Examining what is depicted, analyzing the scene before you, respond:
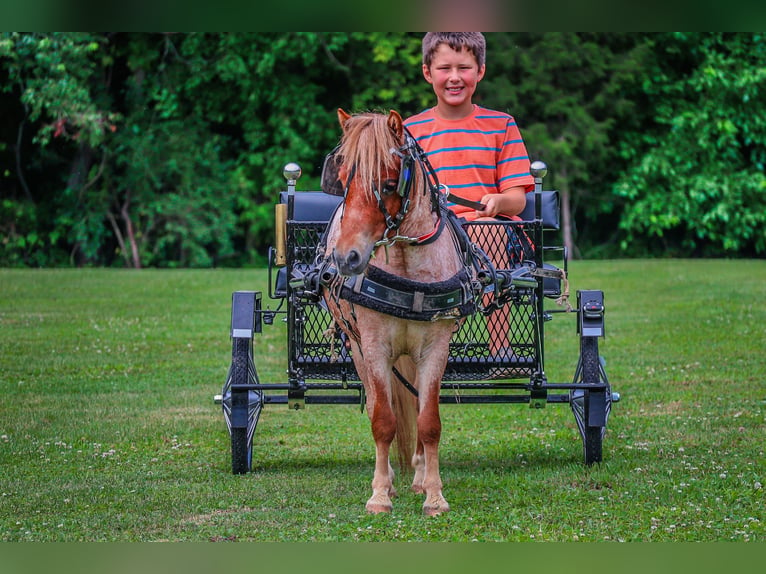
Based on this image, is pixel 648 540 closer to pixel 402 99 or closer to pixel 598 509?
pixel 598 509

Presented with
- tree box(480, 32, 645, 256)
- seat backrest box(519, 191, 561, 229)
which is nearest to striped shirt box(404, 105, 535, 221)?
seat backrest box(519, 191, 561, 229)

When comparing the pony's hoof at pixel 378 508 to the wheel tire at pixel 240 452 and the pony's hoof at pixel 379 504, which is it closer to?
the pony's hoof at pixel 379 504

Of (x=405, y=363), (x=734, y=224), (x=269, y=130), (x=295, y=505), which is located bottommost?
(x=295, y=505)

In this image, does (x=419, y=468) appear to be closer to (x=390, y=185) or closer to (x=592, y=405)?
(x=592, y=405)

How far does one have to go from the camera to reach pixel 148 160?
81.9 ft

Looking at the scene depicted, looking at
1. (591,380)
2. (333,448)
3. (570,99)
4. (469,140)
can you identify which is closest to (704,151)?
(570,99)

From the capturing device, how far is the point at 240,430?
20.7 ft

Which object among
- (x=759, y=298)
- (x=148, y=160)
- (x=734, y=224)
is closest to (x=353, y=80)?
(x=148, y=160)

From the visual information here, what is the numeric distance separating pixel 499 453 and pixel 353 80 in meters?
19.2

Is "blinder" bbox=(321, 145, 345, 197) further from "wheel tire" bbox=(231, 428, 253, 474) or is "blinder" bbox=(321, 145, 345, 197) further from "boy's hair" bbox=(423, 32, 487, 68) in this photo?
"wheel tire" bbox=(231, 428, 253, 474)

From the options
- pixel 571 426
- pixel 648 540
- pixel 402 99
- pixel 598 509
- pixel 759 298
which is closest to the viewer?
pixel 648 540

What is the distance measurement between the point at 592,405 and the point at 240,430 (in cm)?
190

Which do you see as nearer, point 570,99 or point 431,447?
point 431,447

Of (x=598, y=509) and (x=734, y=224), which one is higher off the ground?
(x=734, y=224)
